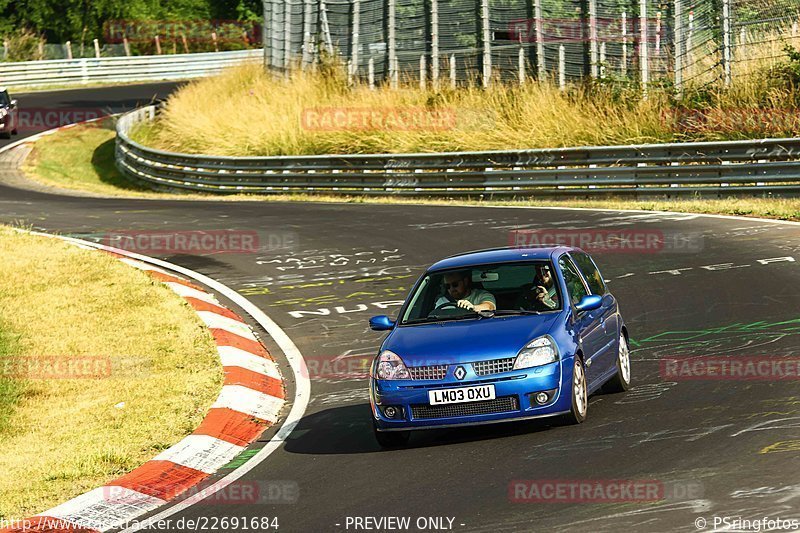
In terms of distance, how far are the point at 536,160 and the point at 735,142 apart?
469cm

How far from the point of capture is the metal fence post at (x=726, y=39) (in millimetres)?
26391

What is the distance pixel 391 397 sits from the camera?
8.98 metres

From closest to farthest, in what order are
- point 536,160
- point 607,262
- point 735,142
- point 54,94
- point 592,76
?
1. point 607,262
2. point 735,142
3. point 536,160
4. point 592,76
5. point 54,94

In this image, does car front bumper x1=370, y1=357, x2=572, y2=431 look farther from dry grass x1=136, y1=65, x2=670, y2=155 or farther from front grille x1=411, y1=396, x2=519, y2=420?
dry grass x1=136, y1=65, x2=670, y2=155

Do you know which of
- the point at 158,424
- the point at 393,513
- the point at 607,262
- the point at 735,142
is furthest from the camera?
the point at 735,142

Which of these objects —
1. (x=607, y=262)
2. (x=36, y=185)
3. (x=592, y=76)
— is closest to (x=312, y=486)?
(x=607, y=262)

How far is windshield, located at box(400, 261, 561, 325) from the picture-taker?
9.82m

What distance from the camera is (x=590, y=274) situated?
36.0 ft

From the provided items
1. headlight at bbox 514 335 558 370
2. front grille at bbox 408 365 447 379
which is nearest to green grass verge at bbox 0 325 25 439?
front grille at bbox 408 365 447 379

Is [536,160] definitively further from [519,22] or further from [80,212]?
[80,212]

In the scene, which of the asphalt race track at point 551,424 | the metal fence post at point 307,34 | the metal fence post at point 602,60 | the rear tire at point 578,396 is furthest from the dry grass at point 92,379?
the metal fence post at point 307,34

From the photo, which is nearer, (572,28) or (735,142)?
(735,142)

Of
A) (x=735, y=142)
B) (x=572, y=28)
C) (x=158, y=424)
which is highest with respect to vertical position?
(x=572, y=28)

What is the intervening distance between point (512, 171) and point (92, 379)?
49.8 ft
